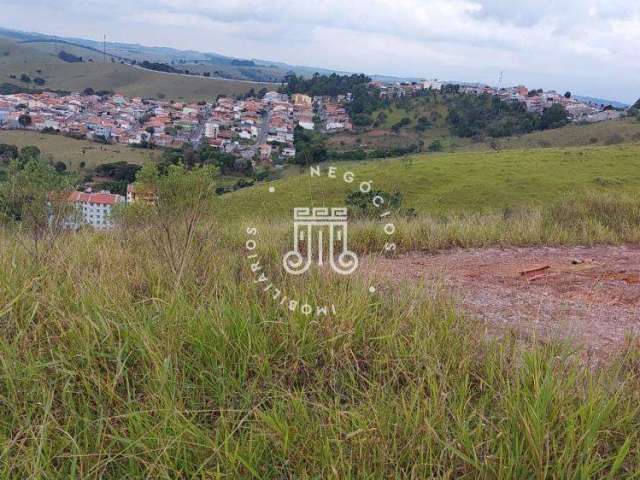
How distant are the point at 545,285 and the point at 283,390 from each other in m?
2.73

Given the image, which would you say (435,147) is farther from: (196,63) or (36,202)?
(196,63)

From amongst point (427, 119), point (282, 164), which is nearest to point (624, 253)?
point (282, 164)

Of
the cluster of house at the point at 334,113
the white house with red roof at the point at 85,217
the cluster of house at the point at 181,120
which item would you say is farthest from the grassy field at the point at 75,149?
the white house with red roof at the point at 85,217

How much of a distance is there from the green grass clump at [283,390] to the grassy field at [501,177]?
13.6 meters

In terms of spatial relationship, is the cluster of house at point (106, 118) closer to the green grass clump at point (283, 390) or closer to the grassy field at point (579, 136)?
the grassy field at point (579, 136)

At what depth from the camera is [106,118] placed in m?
51.2

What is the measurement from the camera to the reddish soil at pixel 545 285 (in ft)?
8.98

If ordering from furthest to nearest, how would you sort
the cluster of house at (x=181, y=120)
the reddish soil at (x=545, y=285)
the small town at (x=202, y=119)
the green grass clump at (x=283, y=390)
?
the small town at (x=202, y=119) → the cluster of house at (x=181, y=120) → the reddish soil at (x=545, y=285) → the green grass clump at (x=283, y=390)

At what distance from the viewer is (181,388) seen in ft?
5.95

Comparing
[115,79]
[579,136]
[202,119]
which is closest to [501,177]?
[579,136]

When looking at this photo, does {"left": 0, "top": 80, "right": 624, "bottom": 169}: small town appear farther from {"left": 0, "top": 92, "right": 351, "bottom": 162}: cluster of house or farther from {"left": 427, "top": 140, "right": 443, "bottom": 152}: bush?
{"left": 427, "top": 140, "right": 443, "bottom": 152}: bush

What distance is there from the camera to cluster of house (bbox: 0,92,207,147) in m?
44.2

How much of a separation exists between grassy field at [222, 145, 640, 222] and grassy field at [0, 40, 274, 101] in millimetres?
62750

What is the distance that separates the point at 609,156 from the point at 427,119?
27185 millimetres
